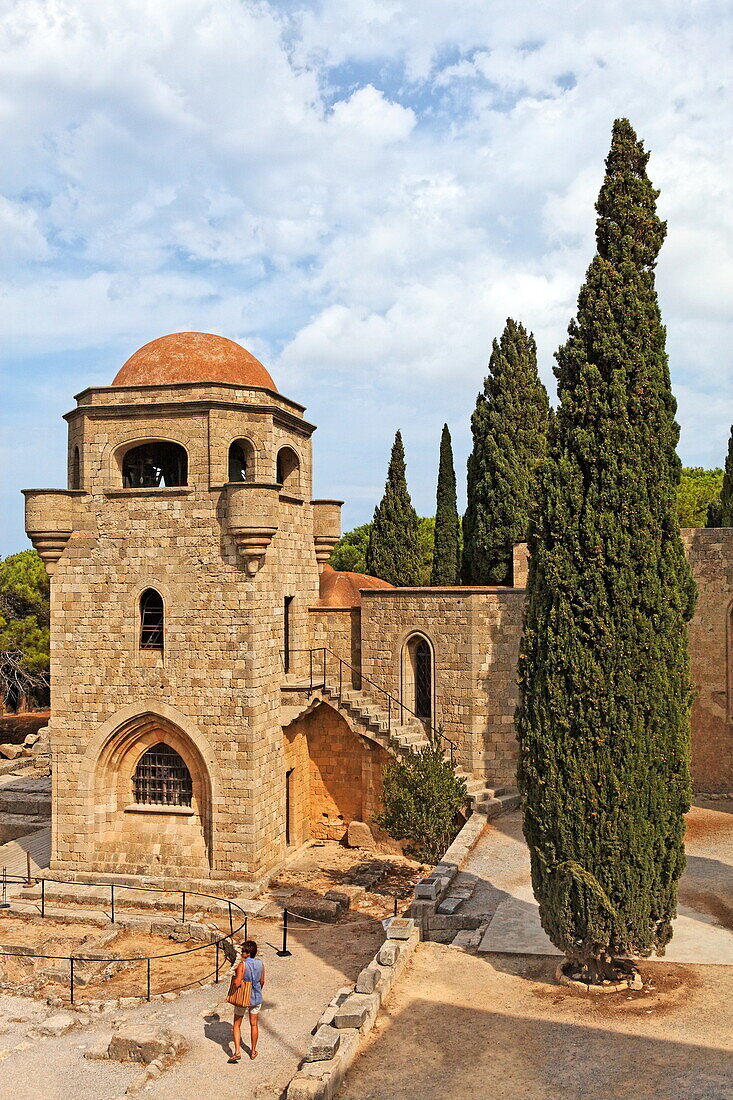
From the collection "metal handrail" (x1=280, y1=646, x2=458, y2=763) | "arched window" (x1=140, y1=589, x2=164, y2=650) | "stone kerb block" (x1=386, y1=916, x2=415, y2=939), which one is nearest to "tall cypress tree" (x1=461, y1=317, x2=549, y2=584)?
"metal handrail" (x1=280, y1=646, x2=458, y2=763)

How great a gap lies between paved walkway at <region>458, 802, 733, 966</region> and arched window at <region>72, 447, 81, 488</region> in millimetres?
12278

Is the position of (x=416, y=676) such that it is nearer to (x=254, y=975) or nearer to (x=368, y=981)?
(x=254, y=975)

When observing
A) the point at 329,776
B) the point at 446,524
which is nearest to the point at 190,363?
the point at 329,776

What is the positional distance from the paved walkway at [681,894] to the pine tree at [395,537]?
1902 centimetres

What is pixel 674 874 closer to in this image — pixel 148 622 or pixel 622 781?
pixel 622 781

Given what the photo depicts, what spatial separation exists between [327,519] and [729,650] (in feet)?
35.6

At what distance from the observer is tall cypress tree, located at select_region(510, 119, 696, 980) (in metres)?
12.2

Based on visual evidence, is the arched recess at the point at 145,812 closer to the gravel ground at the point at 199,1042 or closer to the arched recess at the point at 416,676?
the gravel ground at the point at 199,1042

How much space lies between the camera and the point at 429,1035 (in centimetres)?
1089

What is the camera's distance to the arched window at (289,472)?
76.0 ft

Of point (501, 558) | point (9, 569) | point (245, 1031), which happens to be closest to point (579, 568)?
point (245, 1031)

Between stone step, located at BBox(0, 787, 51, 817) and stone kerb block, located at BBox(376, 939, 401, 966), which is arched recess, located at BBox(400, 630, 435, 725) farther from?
stone step, located at BBox(0, 787, 51, 817)

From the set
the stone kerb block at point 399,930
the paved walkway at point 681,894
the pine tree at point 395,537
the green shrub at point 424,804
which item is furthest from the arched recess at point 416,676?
the pine tree at point 395,537

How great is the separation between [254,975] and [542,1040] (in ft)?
12.9
